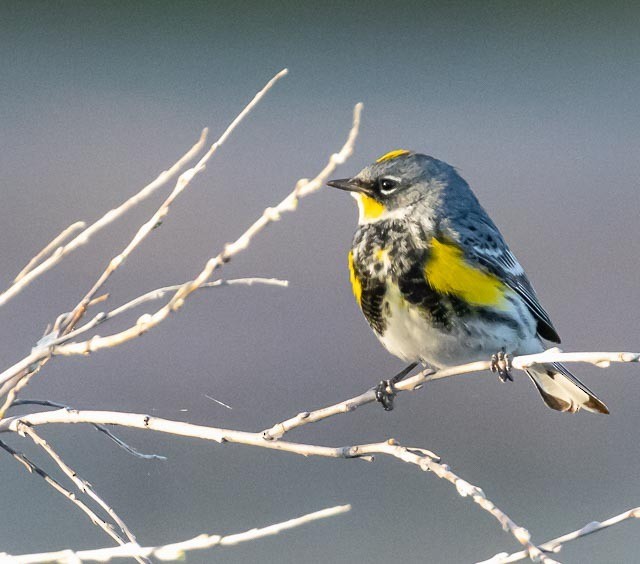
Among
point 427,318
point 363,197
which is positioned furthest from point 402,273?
point 363,197

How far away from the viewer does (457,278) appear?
3236 millimetres

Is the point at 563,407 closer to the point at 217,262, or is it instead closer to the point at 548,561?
the point at 548,561

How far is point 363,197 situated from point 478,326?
26.2 inches

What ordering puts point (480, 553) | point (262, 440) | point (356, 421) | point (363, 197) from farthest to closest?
point (356, 421), point (480, 553), point (363, 197), point (262, 440)

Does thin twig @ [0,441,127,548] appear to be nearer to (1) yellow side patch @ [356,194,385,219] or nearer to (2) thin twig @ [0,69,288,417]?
(2) thin twig @ [0,69,288,417]

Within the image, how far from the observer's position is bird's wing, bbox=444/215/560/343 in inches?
134

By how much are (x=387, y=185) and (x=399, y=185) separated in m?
0.05

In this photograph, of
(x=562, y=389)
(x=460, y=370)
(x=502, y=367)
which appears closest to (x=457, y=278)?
(x=502, y=367)

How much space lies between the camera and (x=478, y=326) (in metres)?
3.27

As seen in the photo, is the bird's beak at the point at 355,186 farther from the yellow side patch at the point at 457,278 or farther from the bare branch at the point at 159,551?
the bare branch at the point at 159,551

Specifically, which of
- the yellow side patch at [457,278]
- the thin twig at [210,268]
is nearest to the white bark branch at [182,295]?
the thin twig at [210,268]

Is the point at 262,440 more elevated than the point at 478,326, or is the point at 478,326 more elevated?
the point at 478,326

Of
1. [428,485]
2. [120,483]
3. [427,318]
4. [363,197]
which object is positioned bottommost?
[120,483]

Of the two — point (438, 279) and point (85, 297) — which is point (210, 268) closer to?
point (85, 297)
